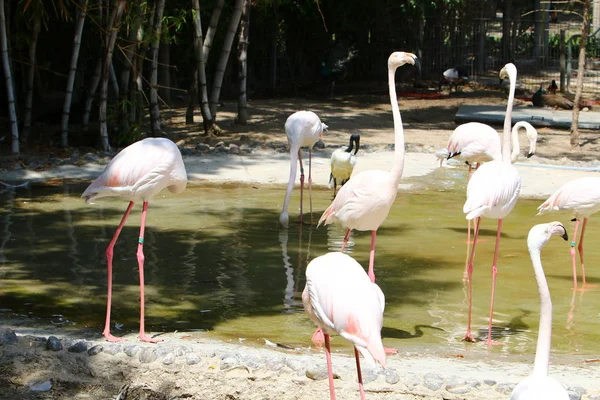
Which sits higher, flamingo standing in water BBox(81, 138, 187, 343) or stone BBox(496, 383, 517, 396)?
flamingo standing in water BBox(81, 138, 187, 343)

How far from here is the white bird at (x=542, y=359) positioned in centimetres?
339

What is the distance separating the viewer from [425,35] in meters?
24.8

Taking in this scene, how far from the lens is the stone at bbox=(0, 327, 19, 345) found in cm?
491

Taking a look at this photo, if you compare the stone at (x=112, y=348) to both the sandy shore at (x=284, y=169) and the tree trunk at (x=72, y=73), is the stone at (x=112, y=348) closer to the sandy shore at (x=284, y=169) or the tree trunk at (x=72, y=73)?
the sandy shore at (x=284, y=169)

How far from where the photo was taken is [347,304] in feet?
13.4

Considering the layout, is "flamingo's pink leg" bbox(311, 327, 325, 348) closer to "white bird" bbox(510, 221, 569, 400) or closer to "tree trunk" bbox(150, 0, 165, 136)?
"white bird" bbox(510, 221, 569, 400)

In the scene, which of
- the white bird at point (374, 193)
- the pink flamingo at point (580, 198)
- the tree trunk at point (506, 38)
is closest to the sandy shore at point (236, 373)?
the white bird at point (374, 193)

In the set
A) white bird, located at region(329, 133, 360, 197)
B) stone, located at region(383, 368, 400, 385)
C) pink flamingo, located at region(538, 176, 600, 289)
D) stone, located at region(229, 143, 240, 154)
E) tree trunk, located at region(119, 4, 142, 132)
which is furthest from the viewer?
stone, located at region(229, 143, 240, 154)

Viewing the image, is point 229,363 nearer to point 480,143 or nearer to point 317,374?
point 317,374

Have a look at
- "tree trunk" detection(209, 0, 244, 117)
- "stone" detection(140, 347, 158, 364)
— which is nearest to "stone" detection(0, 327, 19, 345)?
"stone" detection(140, 347, 158, 364)

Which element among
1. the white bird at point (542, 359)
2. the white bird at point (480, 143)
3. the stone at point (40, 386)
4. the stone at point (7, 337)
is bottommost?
the stone at point (40, 386)

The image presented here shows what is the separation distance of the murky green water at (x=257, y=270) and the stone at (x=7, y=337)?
0.86 meters

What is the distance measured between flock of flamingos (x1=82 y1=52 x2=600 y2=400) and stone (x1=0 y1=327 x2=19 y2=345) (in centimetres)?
65

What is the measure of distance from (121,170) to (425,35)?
20152mm
